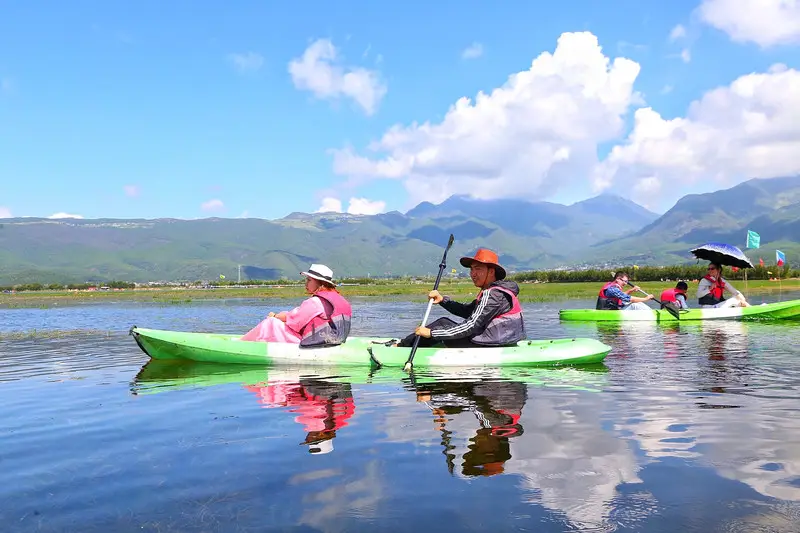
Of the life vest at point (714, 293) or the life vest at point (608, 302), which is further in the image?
the life vest at point (608, 302)

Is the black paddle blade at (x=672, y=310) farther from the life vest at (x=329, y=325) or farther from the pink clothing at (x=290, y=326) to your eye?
the pink clothing at (x=290, y=326)

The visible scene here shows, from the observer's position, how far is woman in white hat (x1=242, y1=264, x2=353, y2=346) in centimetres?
1562

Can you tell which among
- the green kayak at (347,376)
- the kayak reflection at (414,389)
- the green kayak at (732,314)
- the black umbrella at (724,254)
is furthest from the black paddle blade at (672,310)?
the kayak reflection at (414,389)

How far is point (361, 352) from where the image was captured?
614 inches

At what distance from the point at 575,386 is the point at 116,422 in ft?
27.8

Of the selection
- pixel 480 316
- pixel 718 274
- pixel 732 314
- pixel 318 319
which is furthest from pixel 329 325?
pixel 718 274

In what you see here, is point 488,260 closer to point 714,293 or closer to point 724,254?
point 724,254

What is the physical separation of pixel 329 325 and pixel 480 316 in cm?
382

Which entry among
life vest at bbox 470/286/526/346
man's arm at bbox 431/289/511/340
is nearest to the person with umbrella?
life vest at bbox 470/286/526/346

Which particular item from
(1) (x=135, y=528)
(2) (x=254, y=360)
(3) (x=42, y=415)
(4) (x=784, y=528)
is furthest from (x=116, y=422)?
(4) (x=784, y=528)

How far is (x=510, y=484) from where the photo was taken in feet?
22.3

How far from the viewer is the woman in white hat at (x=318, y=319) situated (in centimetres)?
1562

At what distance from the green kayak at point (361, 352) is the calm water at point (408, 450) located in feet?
2.23

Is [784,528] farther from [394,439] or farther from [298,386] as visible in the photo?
[298,386]
